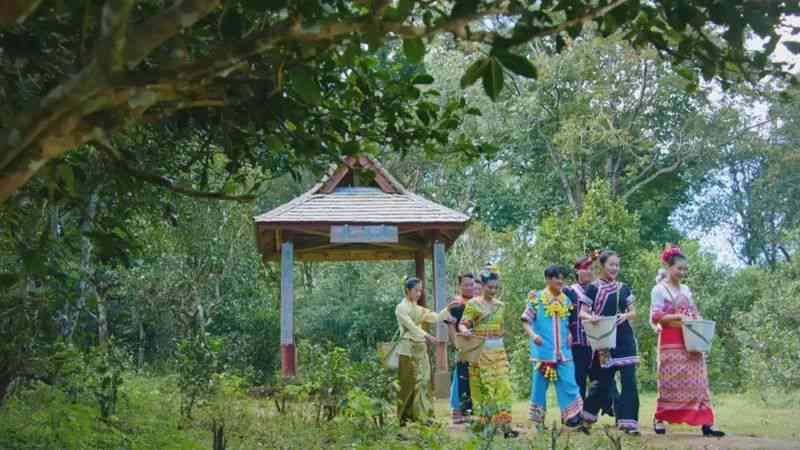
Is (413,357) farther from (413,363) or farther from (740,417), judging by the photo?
(740,417)

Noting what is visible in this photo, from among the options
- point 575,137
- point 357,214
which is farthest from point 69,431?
point 575,137

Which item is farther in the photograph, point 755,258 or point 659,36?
point 755,258

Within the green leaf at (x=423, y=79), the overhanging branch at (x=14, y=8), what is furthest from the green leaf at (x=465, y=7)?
the green leaf at (x=423, y=79)

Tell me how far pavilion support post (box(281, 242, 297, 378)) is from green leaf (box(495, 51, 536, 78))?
987 centimetres

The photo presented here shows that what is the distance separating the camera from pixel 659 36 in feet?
12.0

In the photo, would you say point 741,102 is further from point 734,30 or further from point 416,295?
point 734,30

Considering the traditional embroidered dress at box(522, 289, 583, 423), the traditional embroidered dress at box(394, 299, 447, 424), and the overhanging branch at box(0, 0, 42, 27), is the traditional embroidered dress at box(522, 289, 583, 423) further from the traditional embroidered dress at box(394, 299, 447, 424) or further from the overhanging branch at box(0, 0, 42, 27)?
the overhanging branch at box(0, 0, 42, 27)

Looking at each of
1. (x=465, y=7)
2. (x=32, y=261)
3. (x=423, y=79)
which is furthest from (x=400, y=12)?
(x=423, y=79)

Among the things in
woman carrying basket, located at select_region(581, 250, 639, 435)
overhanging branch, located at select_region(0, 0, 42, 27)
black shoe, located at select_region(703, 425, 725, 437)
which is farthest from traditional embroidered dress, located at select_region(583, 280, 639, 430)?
overhanging branch, located at select_region(0, 0, 42, 27)

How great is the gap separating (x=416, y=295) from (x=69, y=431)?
397 centimetres

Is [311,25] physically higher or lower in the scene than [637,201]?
lower

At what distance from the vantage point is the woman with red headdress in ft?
27.0

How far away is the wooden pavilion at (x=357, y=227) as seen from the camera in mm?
12836

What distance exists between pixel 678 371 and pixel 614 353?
1.90 feet
